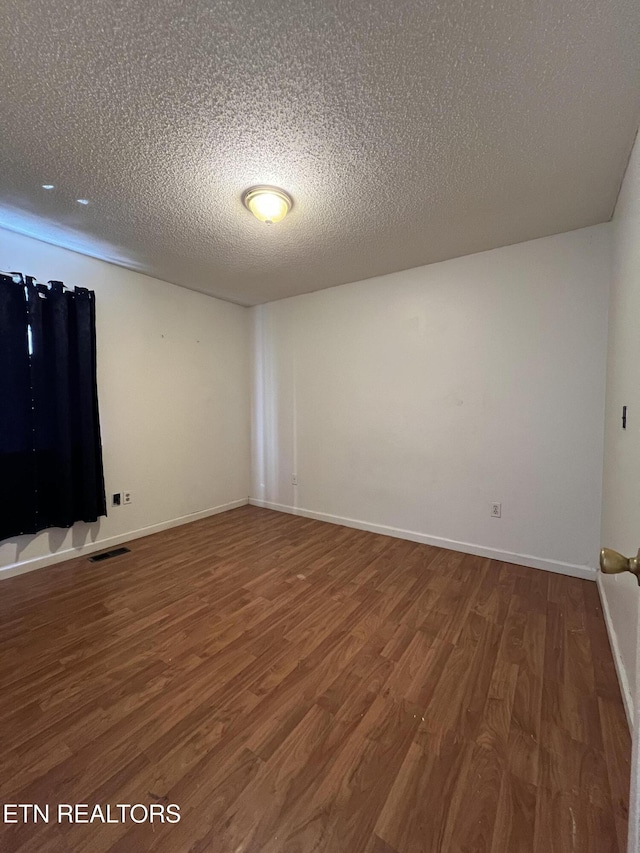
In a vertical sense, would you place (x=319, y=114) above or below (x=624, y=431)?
above

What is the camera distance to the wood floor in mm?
1000

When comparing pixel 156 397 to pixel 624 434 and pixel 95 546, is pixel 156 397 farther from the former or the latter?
pixel 624 434

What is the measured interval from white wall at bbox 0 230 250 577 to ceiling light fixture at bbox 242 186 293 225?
1.71m

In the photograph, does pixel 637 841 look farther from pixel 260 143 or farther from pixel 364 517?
pixel 364 517

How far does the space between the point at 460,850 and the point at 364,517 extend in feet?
8.22

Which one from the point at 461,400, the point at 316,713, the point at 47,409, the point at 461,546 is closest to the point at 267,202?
the point at 461,400

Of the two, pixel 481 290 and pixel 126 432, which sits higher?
pixel 481 290

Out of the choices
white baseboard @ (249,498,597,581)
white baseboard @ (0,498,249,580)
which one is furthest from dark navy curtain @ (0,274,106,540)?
white baseboard @ (249,498,597,581)

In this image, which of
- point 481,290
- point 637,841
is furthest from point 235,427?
point 637,841

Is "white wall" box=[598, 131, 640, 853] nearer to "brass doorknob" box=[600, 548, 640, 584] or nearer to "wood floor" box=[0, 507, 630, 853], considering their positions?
"wood floor" box=[0, 507, 630, 853]

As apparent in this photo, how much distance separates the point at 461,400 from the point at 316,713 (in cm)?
238

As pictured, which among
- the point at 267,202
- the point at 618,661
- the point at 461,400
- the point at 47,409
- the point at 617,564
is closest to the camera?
the point at 617,564

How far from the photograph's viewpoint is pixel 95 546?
114 inches

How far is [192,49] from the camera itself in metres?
1.17
